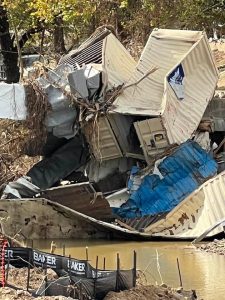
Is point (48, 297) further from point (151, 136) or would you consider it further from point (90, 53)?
point (90, 53)

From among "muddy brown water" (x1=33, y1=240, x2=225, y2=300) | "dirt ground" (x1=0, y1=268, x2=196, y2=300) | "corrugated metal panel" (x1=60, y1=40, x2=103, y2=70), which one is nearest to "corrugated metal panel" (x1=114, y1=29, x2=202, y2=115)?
"corrugated metal panel" (x1=60, y1=40, x2=103, y2=70)

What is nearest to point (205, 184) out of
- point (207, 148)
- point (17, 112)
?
point (207, 148)

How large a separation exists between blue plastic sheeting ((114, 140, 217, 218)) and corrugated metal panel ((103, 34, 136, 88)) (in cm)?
233

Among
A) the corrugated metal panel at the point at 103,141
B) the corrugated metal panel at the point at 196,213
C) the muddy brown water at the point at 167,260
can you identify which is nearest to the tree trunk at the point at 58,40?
the corrugated metal panel at the point at 103,141

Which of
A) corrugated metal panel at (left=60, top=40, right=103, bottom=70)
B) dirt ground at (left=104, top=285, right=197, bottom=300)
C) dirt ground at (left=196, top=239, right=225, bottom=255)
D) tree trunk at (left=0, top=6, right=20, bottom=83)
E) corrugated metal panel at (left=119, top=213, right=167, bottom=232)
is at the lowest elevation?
dirt ground at (left=104, top=285, right=197, bottom=300)

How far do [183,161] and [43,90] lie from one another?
12.5 ft

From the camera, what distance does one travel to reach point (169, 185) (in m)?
17.2

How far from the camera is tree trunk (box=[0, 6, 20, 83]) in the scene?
27.8m

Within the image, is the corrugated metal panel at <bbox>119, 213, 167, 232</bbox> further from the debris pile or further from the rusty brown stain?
the rusty brown stain

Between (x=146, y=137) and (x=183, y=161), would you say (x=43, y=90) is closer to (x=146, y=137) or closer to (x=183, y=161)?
(x=146, y=137)

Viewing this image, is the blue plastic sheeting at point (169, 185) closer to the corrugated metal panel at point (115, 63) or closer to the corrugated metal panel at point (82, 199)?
the corrugated metal panel at point (82, 199)

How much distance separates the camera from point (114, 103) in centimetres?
1719

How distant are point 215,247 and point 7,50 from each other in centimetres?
1586

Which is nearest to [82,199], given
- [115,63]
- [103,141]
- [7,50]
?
[103,141]
